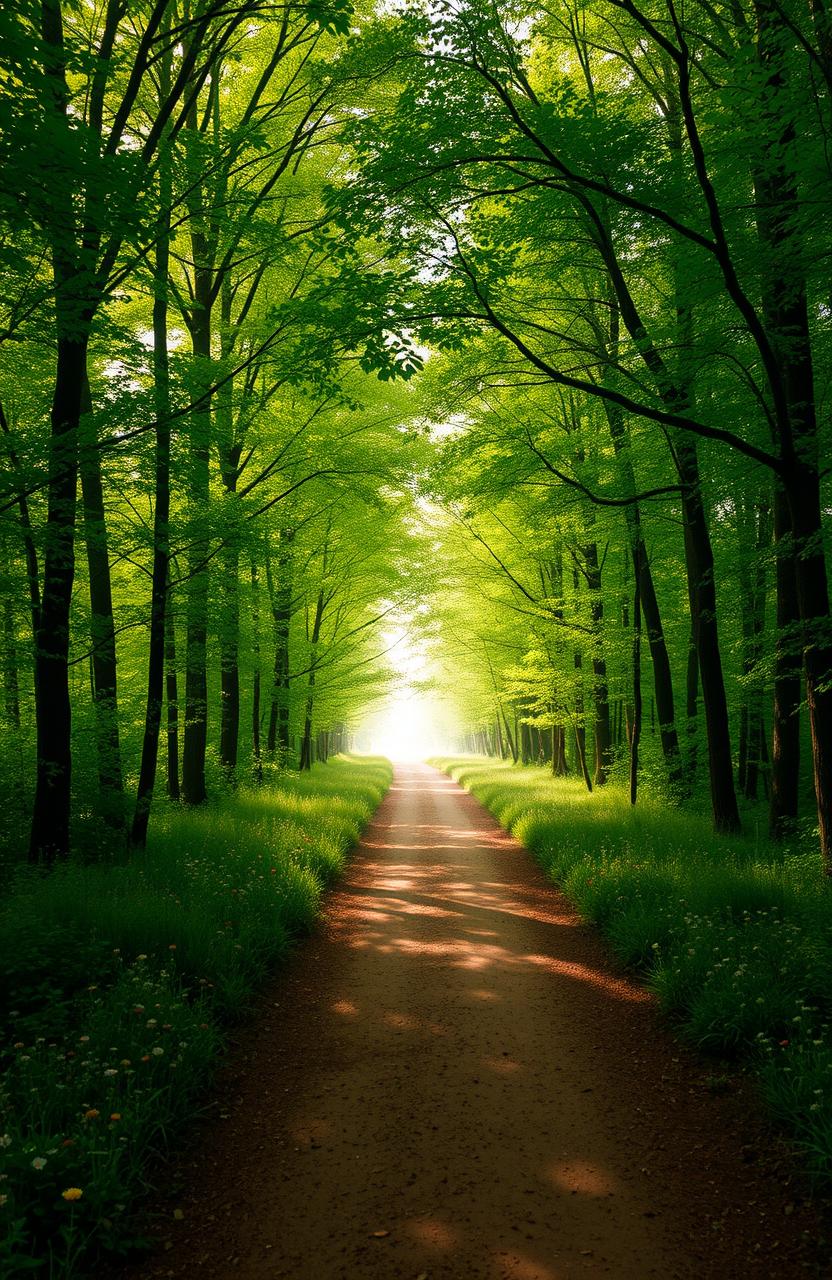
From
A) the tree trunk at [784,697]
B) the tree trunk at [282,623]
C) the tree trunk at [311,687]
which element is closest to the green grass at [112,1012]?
the tree trunk at [784,697]

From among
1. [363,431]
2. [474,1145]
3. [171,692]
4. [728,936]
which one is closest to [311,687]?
[171,692]

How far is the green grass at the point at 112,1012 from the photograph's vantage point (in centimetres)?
291

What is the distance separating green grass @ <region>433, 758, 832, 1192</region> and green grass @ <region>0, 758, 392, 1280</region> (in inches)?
145

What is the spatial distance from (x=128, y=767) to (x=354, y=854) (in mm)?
4552

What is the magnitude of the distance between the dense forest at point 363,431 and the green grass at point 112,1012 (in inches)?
1.4

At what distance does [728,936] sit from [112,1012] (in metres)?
5.16

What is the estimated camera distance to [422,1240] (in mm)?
3037

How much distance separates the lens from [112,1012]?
434 centimetres

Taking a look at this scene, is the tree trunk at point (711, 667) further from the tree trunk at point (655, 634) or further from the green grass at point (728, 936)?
the tree trunk at point (655, 634)

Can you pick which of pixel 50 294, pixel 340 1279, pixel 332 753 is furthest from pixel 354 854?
pixel 332 753

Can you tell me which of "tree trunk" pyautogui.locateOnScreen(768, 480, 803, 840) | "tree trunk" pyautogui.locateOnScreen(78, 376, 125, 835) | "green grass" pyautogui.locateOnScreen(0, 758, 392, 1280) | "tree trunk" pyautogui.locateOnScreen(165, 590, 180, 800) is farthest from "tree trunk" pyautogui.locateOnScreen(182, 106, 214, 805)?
"tree trunk" pyautogui.locateOnScreen(768, 480, 803, 840)

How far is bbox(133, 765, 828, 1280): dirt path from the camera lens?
2.96 meters

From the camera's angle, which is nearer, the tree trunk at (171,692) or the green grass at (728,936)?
the green grass at (728,936)

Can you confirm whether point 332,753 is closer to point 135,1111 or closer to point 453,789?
point 453,789
